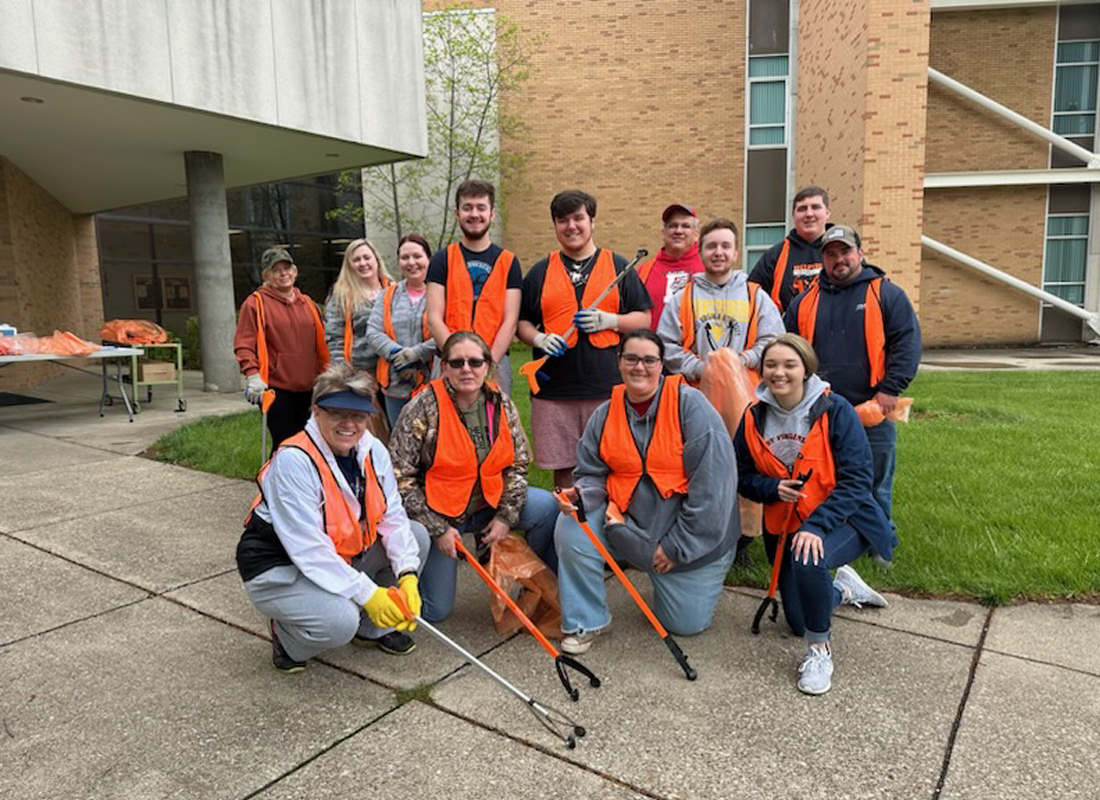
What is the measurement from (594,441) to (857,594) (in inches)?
55.8

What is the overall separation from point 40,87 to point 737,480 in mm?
8341

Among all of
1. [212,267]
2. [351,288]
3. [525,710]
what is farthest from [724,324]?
[212,267]

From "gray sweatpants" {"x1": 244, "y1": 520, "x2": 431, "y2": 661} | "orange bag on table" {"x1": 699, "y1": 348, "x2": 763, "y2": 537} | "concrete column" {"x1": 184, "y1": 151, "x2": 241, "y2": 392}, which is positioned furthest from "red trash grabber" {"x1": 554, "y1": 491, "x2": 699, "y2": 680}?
"concrete column" {"x1": 184, "y1": 151, "x2": 241, "y2": 392}

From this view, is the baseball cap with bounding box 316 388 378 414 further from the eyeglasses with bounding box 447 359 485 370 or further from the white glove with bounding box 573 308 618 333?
the white glove with bounding box 573 308 618 333

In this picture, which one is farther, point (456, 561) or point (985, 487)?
point (985, 487)

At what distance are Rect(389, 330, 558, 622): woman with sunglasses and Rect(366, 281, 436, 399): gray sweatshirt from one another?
0.95 metres

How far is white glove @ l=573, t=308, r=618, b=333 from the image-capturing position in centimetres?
369

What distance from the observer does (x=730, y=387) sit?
371cm

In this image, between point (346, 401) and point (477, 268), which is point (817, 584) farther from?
point (477, 268)

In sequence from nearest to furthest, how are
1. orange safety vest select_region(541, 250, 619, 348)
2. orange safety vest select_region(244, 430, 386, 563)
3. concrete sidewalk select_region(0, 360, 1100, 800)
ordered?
concrete sidewalk select_region(0, 360, 1100, 800) → orange safety vest select_region(244, 430, 386, 563) → orange safety vest select_region(541, 250, 619, 348)

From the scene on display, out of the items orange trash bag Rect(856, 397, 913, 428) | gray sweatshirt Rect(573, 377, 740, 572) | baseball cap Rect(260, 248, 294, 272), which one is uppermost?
baseball cap Rect(260, 248, 294, 272)

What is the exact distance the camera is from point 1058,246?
18.5 metres

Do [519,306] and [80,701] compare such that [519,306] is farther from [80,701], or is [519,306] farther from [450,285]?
[80,701]

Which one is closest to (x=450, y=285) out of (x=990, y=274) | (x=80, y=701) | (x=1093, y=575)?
(x=80, y=701)
